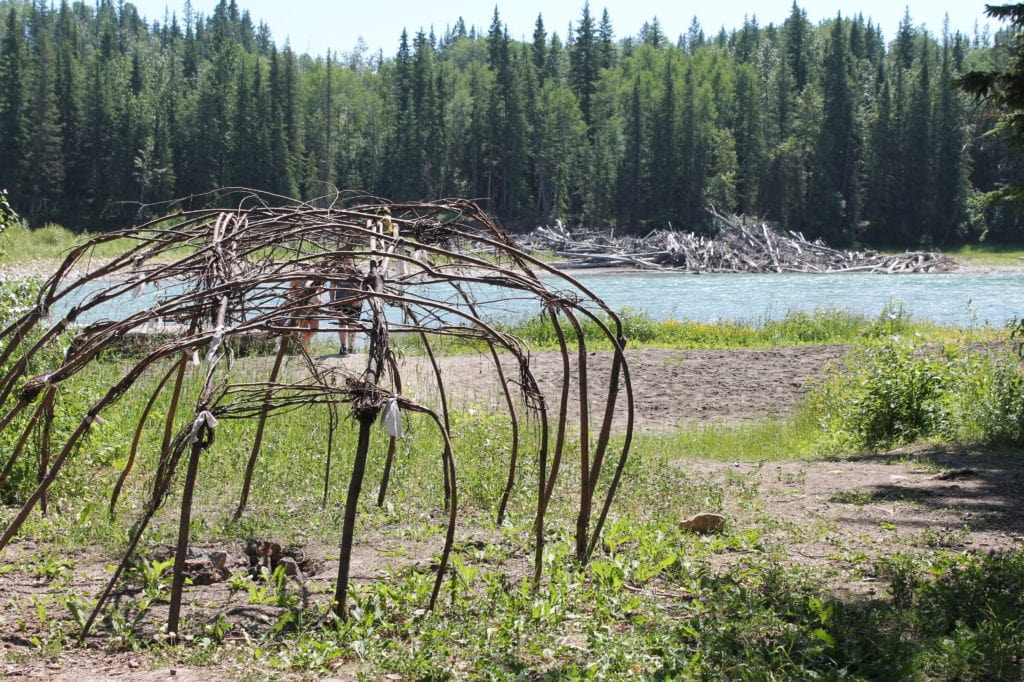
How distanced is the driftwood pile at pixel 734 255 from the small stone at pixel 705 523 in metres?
43.9

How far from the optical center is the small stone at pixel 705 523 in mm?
6836

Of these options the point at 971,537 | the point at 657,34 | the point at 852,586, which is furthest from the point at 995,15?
the point at 657,34

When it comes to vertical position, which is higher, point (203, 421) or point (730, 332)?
point (203, 421)

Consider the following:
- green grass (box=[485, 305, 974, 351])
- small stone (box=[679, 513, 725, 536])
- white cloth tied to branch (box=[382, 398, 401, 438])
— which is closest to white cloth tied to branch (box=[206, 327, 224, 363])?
white cloth tied to branch (box=[382, 398, 401, 438])

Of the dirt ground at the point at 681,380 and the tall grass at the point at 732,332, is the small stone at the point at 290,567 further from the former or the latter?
the tall grass at the point at 732,332

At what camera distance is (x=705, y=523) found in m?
6.84

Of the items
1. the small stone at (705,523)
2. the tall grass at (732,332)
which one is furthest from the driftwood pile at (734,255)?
the small stone at (705,523)

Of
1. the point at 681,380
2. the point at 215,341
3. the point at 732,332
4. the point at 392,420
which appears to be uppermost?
the point at 215,341

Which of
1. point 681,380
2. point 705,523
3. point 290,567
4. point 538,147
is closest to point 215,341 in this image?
point 290,567

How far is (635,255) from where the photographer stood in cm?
5350

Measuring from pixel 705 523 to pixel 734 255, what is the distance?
4662 cm

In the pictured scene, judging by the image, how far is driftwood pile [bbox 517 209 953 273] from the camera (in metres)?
51.1

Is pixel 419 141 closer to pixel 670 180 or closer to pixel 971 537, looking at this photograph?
pixel 670 180

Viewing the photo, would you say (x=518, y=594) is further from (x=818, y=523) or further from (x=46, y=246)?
(x=46, y=246)
